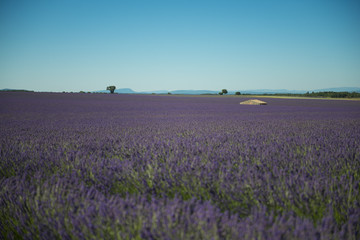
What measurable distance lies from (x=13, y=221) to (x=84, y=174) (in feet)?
2.02

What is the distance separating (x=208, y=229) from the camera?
932 mm

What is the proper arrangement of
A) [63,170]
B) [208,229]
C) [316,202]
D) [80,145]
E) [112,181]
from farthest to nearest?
[80,145] → [63,170] → [112,181] → [316,202] → [208,229]

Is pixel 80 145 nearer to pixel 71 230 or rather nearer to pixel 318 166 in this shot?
pixel 71 230

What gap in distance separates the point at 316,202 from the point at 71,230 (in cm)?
128

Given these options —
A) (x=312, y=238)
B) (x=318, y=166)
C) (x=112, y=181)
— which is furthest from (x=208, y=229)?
(x=318, y=166)

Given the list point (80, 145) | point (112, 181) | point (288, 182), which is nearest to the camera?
point (288, 182)

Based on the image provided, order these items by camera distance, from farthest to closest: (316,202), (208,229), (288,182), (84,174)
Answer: (84,174), (288,182), (316,202), (208,229)

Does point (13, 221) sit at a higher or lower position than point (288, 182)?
lower

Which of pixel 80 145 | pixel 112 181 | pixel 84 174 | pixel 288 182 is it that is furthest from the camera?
pixel 80 145

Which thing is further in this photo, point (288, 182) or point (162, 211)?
point (288, 182)

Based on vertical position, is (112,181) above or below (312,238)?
below

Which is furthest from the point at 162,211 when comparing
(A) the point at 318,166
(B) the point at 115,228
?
(A) the point at 318,166

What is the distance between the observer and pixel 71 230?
1.03m

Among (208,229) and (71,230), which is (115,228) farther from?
(208,229)
